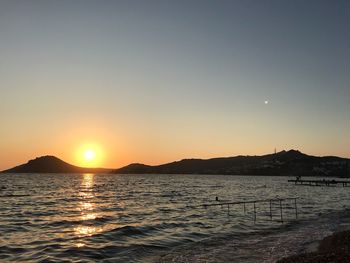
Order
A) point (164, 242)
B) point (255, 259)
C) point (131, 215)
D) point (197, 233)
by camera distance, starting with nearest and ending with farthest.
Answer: point (255, 259) → point (164, 242) → point (197, 233) → point (131, 215)

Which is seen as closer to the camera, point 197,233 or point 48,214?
point 197,233

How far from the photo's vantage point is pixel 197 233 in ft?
114

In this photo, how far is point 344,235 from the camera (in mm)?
25688

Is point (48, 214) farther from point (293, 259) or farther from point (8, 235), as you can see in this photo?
point (293, 259)

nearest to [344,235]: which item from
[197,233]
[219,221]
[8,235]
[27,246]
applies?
[197,233]

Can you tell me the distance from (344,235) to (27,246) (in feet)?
78.0

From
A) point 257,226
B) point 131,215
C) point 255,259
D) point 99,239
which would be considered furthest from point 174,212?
point 255,259

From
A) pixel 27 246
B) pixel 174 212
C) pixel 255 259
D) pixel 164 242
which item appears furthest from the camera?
pixel 174 212

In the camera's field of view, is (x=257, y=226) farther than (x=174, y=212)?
No

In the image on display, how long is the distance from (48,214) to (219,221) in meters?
23.8

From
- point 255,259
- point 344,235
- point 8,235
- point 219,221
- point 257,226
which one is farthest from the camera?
point 219,221

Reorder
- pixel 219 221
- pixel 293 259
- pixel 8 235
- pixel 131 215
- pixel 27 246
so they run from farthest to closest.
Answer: pixel 131 215
pixel 219 221
pixel 8 235
pixel 27 246
pixel 293 259

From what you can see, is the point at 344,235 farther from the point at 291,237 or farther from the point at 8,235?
the point at 8,235

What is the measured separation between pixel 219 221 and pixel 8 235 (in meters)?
23.6
